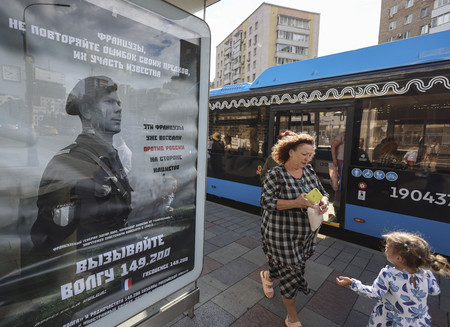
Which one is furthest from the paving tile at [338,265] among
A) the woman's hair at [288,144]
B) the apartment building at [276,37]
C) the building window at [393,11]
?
the building window at [393,11]

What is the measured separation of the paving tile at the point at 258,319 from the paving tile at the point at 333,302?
0.47 metres

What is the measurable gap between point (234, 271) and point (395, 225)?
2784 millimetres

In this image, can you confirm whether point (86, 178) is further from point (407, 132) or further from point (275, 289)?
point (407, 132)

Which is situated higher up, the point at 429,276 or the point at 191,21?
the point at 191,21

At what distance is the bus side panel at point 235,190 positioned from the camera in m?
6.09

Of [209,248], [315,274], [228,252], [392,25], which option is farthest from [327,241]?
[392,25]

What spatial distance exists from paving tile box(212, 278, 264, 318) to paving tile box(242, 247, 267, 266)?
0.57 meters

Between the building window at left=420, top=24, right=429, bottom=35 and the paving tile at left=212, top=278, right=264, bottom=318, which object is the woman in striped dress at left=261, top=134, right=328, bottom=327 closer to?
the paving tile at left=212, top=278, right=264, bottom=318

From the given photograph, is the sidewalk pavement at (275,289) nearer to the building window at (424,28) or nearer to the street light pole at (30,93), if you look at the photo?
the street light pole at (30,93)

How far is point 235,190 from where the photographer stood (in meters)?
6.54

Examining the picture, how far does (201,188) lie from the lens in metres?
2.27

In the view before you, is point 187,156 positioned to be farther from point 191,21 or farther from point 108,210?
point 191,21

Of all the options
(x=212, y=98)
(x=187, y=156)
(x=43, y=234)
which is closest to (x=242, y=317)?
(x=187, y=156)

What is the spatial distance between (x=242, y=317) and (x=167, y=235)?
1453mm
